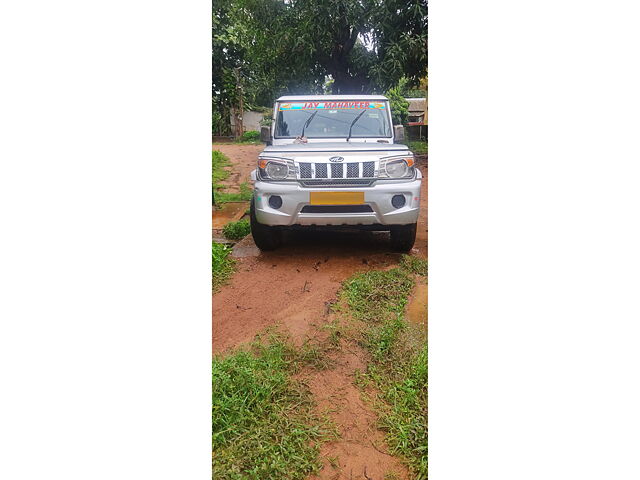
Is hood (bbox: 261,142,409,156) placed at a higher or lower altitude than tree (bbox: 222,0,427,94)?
lower

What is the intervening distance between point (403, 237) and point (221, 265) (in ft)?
5.36

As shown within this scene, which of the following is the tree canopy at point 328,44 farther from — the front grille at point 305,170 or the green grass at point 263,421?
the green grass at point 263,421

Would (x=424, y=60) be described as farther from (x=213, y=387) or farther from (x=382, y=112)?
(x=213, y=387)

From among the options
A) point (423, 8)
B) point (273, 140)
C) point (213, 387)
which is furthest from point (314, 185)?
point (423, 8)

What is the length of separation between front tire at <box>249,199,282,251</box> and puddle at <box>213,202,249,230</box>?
135 cm

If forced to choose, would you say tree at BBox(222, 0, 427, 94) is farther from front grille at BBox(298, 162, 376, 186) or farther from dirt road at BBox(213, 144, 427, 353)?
front grille at BBox(298, 162, 376, 186)

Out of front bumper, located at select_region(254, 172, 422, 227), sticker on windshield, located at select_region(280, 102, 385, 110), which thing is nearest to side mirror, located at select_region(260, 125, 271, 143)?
sticker on windshield, located at select_region(280, 102, 385, 110)

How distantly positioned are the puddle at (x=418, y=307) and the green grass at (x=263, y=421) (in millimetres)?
902

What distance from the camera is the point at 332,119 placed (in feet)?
16.1

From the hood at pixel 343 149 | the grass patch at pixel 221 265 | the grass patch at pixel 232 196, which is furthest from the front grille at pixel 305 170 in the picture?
the grass patch at pixel 232 196

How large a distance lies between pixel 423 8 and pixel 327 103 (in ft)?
→ 10.6

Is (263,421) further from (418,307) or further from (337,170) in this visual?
(337,170)

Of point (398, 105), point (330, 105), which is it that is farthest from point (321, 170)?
point (398, 105)

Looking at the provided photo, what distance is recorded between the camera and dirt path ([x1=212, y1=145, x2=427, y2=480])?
2.04 meters
